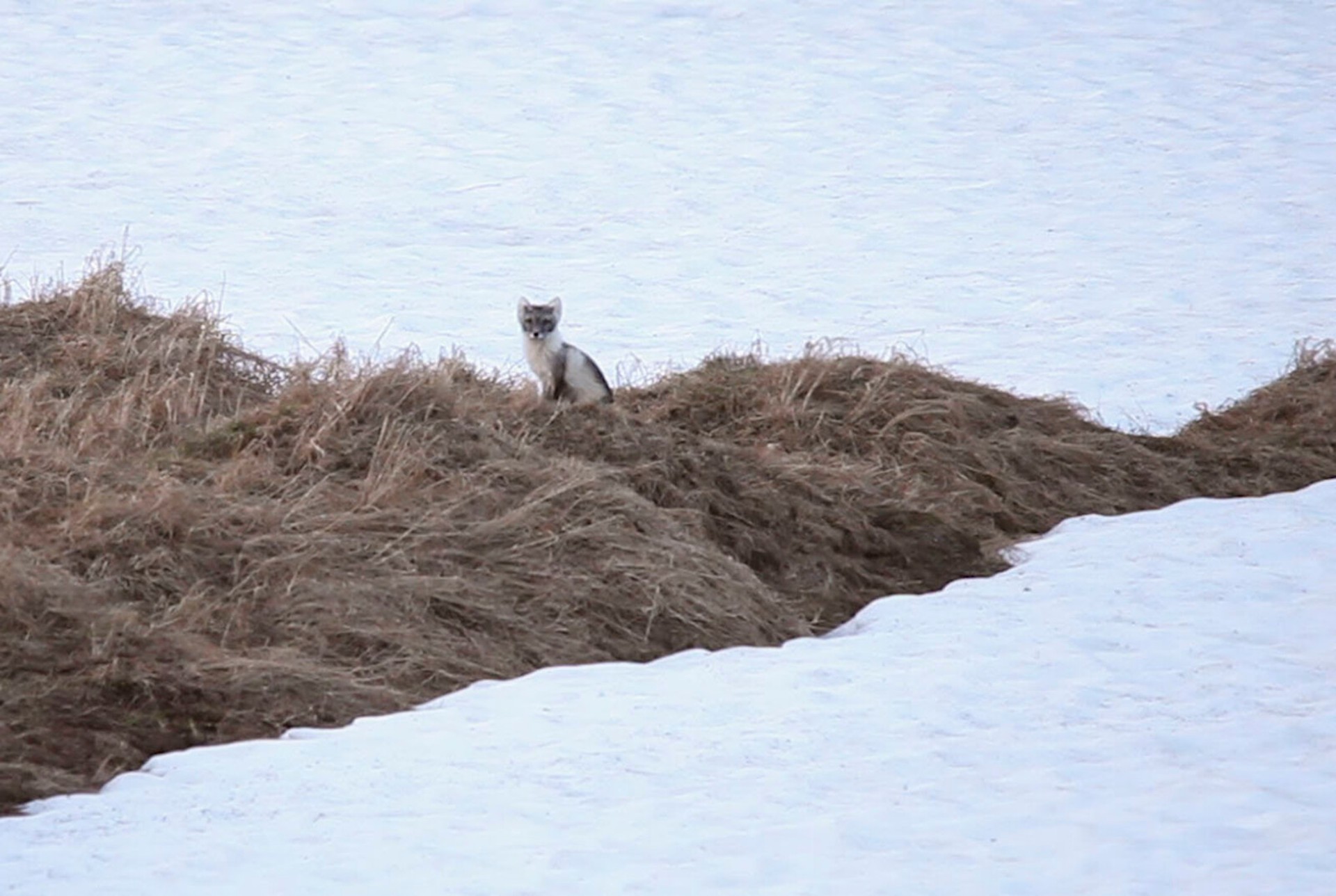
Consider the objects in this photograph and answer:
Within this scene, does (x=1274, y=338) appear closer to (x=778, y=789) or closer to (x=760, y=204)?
(x=760, y=204)

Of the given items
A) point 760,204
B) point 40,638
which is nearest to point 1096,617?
point 40,638

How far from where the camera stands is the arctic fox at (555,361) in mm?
11461

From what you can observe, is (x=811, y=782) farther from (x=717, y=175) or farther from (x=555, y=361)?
(x=717, y=175)

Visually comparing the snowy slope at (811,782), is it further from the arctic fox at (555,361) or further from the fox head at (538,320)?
the fox head at (538,320)

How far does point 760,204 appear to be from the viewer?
22938 mm

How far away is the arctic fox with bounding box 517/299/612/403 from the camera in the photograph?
11.5 m

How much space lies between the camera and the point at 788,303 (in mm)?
19125

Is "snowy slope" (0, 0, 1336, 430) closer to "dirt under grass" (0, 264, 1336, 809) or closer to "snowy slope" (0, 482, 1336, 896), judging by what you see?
"dirt under grass" (0, 264, 1336, 809)

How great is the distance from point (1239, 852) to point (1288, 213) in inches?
680

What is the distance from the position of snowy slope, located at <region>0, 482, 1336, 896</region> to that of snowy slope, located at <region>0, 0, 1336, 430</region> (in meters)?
6.77

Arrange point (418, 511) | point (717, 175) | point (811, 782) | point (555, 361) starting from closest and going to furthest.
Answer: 1. point (811, 782)
2. point (418, 511)
3. point (555, 361)
4. point (717, 175)

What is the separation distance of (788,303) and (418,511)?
10.2 meters

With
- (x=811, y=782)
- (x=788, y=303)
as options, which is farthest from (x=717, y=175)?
(x=811, y=782)

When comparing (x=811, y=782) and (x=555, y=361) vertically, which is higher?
(x=555, y=361)
